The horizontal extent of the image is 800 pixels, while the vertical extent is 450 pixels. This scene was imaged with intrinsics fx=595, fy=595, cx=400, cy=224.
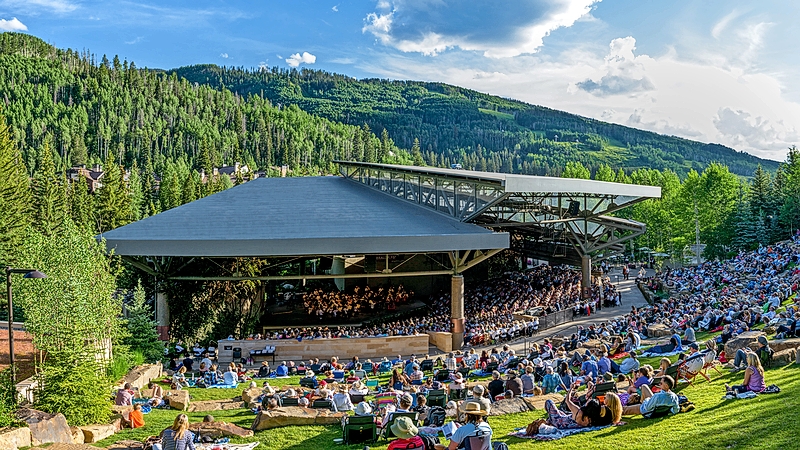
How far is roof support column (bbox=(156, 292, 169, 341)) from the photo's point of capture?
26.2 meters

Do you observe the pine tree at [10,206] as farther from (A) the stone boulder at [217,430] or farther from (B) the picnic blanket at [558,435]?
(B) the picnic blanket at [558,435]

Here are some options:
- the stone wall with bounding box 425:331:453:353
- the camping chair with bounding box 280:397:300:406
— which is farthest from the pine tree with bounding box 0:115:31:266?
the camping chair with bounding box 280:397:300:406

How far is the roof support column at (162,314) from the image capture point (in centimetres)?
2616

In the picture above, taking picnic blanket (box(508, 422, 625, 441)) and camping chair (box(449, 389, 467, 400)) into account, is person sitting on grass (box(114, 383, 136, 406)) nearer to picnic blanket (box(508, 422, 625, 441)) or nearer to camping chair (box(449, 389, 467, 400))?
camping chair (box(449, 389, 467, 400))

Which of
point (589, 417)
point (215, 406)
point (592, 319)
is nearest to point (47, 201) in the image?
point (215, 406)

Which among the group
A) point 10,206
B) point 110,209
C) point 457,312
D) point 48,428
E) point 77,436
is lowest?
point 77,436

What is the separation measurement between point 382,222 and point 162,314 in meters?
10.6

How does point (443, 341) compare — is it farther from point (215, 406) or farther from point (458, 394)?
point (215, 406)

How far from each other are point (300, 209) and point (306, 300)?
215 inches

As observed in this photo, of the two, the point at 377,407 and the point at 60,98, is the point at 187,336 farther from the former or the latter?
the point at 60,98

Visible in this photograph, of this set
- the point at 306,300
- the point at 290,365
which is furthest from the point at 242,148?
the point at 290,365

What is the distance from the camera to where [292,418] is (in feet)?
39.7

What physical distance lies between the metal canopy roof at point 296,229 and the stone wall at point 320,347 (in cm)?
370

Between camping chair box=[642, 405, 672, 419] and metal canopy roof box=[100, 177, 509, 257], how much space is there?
1513cm
